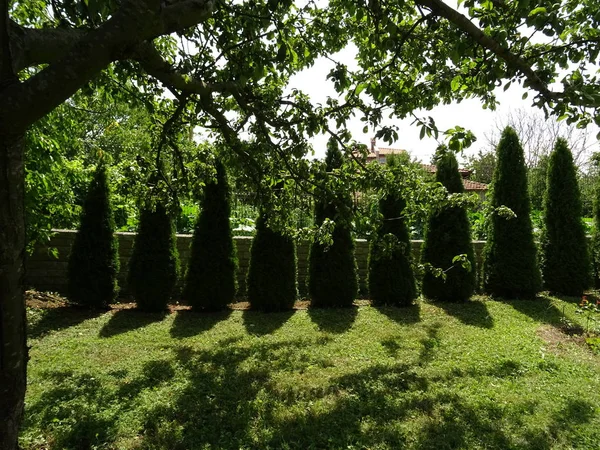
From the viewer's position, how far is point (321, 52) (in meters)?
4.57

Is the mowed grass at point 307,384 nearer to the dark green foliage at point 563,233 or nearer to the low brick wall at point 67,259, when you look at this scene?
the low brick wall at point 67,259

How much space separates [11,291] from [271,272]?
18.1ft

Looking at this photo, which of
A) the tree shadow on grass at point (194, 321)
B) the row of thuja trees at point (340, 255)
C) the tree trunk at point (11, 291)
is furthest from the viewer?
the row of thuja trees at point (340, 255)

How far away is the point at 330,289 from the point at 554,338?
11.3ft

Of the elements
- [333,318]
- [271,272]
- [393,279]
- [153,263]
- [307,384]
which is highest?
[153,263]

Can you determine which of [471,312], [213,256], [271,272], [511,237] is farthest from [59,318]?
[511,237]

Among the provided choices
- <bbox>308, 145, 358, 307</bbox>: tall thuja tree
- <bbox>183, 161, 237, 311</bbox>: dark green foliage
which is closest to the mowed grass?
<bbox>183, 161, 237, 311</bbox>: dark green foliage

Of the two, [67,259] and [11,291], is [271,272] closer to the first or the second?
[67,259]

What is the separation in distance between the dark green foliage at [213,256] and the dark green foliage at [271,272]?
377 millimetres

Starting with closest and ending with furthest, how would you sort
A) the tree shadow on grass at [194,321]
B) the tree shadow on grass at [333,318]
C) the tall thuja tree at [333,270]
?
the tree shadow on grass at [194,321] → the tree shadow on grass at [333,318] → the tall thuja tree at [333,270]

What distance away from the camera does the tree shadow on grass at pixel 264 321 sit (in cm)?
616

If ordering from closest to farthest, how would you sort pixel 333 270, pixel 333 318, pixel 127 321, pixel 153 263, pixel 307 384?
pixel 307 384, pixel 127 321, pixel 333 318, pixel 153 263, pixel 333 270

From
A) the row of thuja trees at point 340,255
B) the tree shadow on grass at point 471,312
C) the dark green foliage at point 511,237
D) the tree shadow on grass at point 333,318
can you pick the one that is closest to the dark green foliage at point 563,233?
the row of thuja trees at point 340,255

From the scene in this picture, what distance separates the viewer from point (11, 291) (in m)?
1.99
